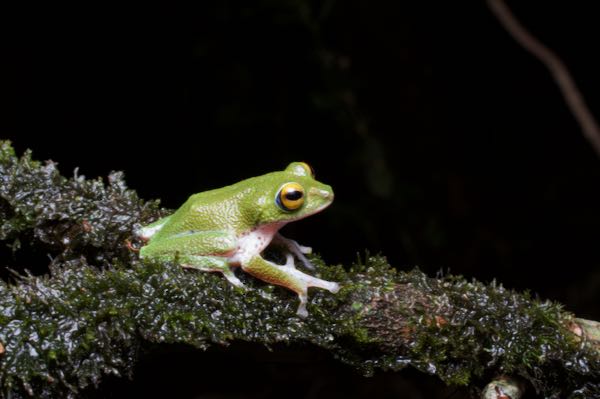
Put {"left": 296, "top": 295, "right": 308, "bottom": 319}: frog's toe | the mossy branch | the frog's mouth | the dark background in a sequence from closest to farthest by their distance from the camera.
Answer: the mossy branch → {"left": 296, "top": 295, "right": 308, "bottom": 319}: frog's toe → the frog's mouth → the dark background

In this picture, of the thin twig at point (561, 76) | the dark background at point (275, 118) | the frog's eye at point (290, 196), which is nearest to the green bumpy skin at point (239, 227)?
the frog's eye at point (290, 196)

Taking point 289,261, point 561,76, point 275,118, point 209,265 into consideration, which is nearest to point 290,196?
point 289,261

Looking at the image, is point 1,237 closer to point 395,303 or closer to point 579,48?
point 395,303

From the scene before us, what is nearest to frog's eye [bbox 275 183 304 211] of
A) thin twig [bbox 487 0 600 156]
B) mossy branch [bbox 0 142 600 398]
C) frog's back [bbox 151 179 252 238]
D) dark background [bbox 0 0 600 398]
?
frog's back [bbox 151 179 252 238]

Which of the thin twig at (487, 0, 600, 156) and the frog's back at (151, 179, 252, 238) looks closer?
the frog's back at (151, 179, 252, 238)

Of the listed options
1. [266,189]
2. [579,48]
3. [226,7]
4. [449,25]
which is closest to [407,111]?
[449,25]

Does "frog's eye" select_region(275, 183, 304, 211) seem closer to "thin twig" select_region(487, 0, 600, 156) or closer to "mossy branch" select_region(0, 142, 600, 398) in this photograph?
"mossy branch" select_region(0, 142, 600, 398)
